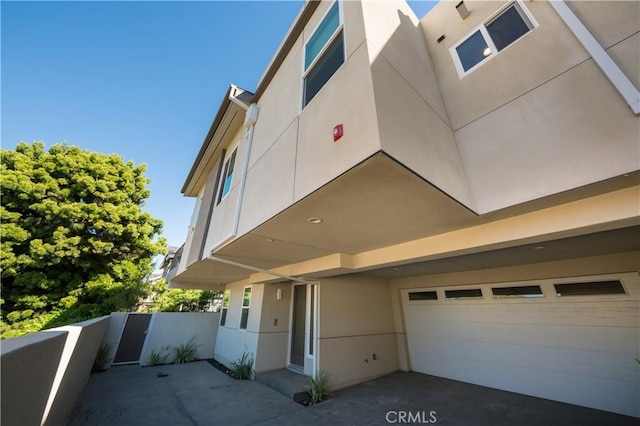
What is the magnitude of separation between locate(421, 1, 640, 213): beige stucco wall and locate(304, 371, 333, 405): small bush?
16.0 ft

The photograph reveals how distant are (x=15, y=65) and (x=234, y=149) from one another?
6.21 m

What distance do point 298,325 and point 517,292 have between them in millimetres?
5936

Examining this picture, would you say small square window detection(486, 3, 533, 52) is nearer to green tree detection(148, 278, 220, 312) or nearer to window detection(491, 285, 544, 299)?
window detection(491, 285, 544, 299)

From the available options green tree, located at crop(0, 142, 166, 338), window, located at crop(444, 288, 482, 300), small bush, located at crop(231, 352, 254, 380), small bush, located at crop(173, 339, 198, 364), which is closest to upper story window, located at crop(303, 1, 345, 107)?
window, located at crop(444, 288, 482, 300)

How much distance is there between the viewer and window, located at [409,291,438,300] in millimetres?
6775

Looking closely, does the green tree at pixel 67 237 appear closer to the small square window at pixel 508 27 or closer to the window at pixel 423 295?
the window at pixel 423 295

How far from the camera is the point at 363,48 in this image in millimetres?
2615

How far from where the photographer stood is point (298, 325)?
7.41m

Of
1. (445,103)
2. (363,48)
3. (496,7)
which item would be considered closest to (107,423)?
(363,48)

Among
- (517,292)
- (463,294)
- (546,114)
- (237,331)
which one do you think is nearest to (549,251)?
(517,292)

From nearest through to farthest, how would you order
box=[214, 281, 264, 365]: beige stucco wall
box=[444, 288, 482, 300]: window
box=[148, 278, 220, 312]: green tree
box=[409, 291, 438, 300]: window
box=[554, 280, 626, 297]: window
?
box=[554, 280, 626, 297]: window < box=[444, 288, 482, 300]: window < box=[409, 291, 438, 300]: window < box=[214, 281, 264, 365]: beige stucco wall < box=[148, 278, 220, 312]: green tree

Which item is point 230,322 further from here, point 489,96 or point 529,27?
point 529,27

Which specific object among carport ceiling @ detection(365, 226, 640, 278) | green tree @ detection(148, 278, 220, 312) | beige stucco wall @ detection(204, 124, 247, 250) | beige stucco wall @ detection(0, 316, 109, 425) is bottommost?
beige stucco wall @ detection(0, 316, 109, 425)

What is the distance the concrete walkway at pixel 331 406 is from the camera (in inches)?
159
